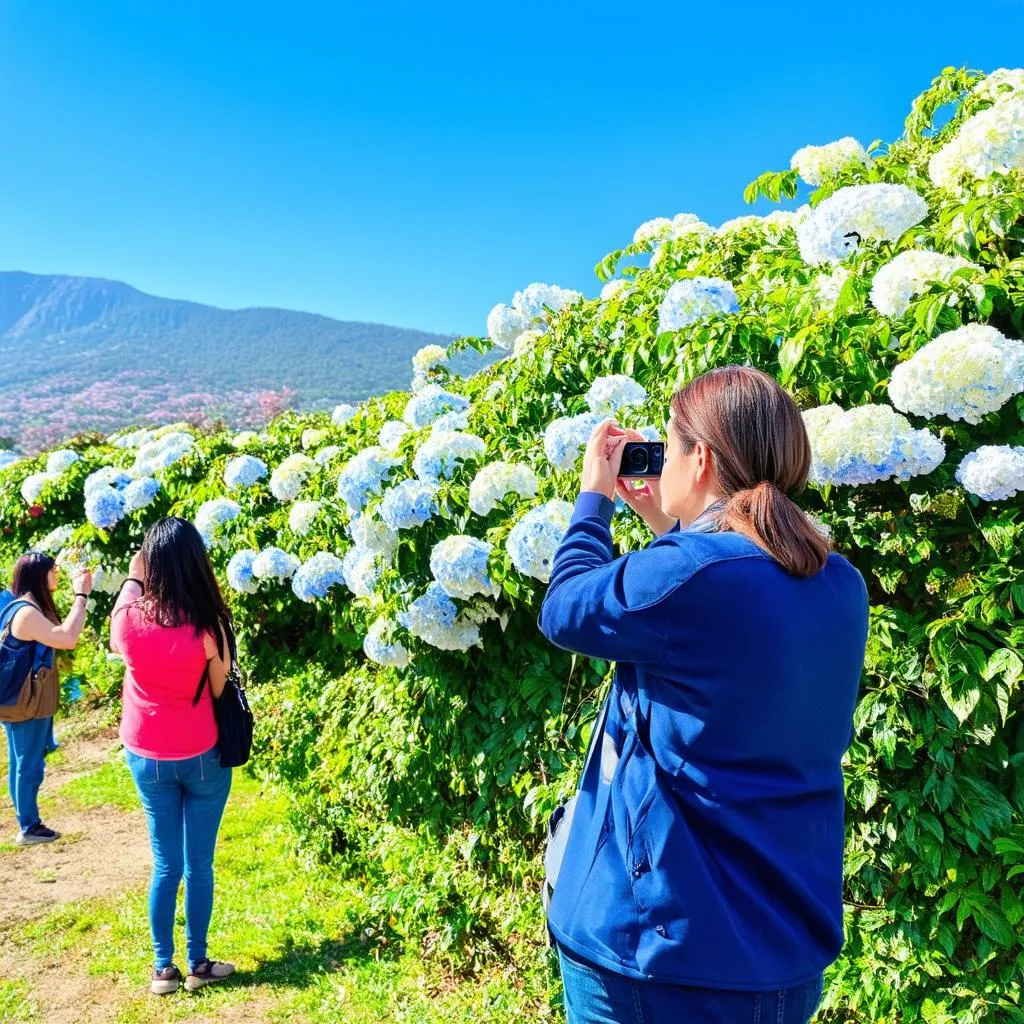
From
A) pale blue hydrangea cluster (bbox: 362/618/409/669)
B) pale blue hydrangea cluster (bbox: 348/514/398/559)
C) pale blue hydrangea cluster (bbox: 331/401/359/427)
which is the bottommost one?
pale blue hydrangea cluster (bbox: 362/618/409/669)

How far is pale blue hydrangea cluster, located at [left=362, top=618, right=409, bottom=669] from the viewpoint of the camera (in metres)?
3.54

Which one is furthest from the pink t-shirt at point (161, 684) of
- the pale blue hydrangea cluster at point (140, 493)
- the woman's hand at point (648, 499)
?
the pale blue hydrangea cluster at point (140, 493)

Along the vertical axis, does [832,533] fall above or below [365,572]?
above

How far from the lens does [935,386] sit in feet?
6.73

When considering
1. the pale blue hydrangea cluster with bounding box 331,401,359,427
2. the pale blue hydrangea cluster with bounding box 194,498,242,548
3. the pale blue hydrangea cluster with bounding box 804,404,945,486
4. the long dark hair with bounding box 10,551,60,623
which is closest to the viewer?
the pale blue hydrangea cluster with bounding box 804,404,945,486

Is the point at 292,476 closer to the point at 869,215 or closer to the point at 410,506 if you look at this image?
the point at 410,506

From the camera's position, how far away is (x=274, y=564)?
5211 millimetres

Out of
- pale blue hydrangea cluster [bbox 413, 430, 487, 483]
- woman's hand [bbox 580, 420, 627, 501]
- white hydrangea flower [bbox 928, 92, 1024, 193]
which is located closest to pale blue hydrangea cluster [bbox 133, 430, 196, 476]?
pale blue hydrangea cluster [bbox 413, 430, 487, 483]

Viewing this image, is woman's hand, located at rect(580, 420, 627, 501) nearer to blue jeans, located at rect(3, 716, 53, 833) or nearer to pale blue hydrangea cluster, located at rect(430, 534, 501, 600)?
pale blue hydrangea cluster, located at rect(430, 534, 501, 600)

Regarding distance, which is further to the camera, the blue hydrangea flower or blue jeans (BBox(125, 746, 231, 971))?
the blue hydrangea flower

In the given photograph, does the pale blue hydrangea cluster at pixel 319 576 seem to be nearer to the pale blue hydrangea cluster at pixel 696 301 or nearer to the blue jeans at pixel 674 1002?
the pale blue hydrangea cluster at pixel 696 301

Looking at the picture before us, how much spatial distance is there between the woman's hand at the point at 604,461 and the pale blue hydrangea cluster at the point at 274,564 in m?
3.84

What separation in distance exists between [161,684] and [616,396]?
1.90m

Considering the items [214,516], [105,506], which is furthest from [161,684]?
[105,506]
